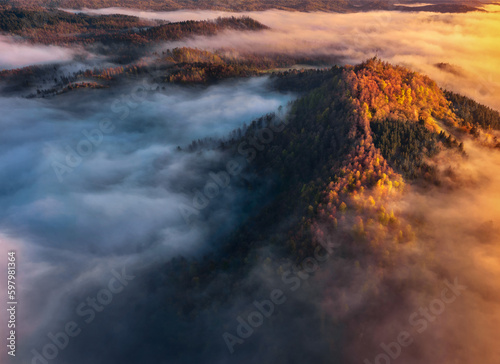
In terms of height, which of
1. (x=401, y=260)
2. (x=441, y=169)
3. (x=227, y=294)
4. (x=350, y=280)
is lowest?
(x=227, y=294)

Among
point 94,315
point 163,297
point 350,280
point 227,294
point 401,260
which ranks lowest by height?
point 94,315

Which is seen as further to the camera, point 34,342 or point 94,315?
→ point 94,315

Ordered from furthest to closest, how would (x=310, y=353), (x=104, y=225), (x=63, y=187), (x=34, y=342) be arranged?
(x=63, y=187), (x=104, y=225), (x=34, y=342), (x=310, y=353)

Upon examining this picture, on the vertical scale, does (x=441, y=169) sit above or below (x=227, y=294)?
above

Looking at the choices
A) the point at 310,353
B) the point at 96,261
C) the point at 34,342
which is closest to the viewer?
the point at 310,353

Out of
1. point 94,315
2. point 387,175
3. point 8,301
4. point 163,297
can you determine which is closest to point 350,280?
point 387,175

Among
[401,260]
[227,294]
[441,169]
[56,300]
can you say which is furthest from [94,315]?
[441,169]

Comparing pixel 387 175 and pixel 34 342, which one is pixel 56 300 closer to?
pixel 34 342

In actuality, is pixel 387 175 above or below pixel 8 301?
above

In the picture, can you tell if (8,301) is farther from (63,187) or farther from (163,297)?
(63,187)
